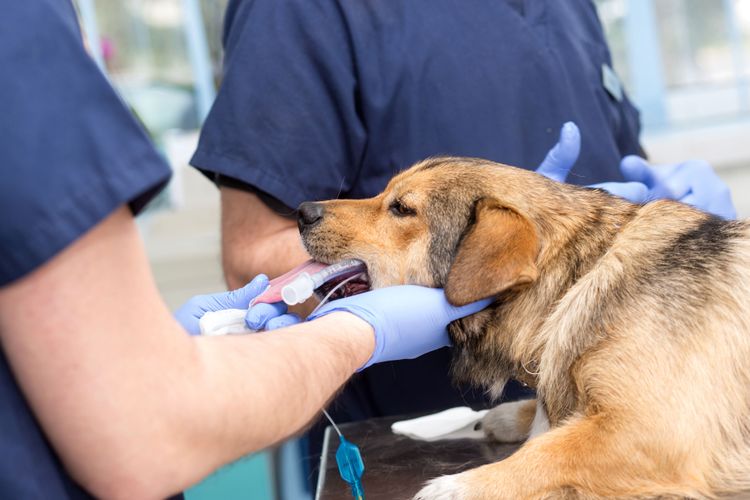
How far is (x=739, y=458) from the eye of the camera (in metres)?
1.39

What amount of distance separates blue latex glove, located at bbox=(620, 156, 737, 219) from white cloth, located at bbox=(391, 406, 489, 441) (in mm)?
792

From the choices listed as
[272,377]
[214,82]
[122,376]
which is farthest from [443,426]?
[214,82]

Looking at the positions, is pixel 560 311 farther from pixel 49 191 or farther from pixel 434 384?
pixel 49 191

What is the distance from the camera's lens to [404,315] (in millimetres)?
1572

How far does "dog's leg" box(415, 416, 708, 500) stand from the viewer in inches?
52.6

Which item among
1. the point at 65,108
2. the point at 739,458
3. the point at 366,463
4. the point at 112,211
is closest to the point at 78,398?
the point at 112,211

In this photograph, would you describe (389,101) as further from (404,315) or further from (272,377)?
(272,377)

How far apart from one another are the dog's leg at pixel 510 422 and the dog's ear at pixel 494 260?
354 mm

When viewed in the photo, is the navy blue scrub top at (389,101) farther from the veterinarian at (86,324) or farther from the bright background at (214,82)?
the bright background at (214,82)

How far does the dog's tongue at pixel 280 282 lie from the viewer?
1645mm

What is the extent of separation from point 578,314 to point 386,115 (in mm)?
820

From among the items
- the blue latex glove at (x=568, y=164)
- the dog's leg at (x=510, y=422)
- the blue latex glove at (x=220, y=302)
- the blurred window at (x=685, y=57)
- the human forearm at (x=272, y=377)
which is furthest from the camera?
the blurred window at (x=685, y=57)

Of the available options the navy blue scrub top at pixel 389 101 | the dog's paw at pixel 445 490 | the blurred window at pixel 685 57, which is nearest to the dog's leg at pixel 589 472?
the dog's paw at pixel 445 490

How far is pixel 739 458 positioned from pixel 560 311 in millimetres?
400
